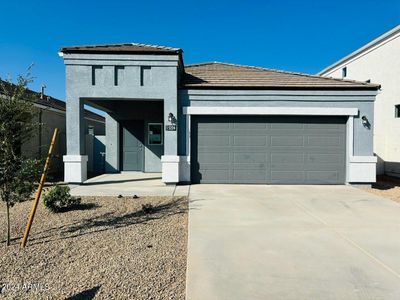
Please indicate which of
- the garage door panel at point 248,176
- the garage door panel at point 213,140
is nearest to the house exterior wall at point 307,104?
the garage door panel at point 213,140

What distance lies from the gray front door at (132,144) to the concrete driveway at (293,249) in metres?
6.92

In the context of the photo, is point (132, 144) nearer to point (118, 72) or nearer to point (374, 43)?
point (118, 72)

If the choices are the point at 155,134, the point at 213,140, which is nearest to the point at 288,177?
the point at 213,140

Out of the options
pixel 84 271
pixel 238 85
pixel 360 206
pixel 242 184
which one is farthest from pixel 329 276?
pixel 238 85

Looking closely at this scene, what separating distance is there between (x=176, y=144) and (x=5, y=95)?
6232 mm

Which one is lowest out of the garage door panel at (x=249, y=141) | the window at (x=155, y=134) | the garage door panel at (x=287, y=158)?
the garage door panel at (x=287, y=158)

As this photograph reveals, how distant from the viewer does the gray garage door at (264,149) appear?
1089cm

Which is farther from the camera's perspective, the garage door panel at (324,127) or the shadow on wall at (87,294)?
the garage door panel at (324,127)

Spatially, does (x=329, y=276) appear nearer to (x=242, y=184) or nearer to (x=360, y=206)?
(x=360, y=206)

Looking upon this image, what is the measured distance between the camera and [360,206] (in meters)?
7.59

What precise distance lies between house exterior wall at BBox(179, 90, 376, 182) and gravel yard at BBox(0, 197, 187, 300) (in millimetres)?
4727

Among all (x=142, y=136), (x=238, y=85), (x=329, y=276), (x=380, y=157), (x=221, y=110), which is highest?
(x=238, y=85)

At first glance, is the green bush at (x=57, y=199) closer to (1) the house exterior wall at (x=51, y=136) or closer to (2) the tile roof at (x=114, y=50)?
(2) the tile roof at (x=114, y=50)

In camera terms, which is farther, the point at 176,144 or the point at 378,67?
the point at 378,67
